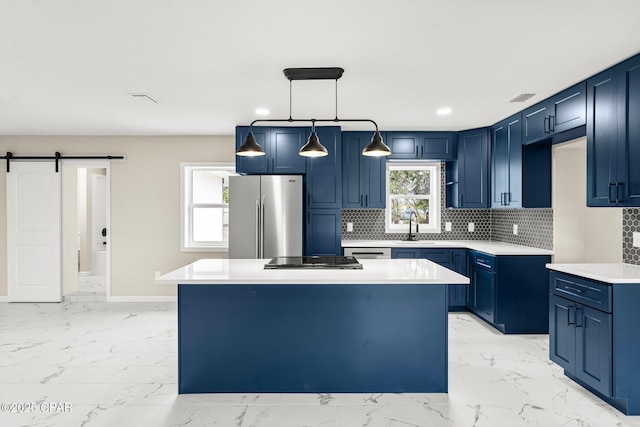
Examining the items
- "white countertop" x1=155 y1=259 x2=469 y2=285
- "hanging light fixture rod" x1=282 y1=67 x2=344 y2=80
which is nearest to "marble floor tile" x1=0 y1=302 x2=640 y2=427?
"white countertop" x1=155 y1=259 x2=469 y2=285

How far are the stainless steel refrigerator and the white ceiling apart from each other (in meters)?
0.83

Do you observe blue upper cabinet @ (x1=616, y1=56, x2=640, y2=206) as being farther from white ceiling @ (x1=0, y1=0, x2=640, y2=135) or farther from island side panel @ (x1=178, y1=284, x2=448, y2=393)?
island side panel @ (x1=178, y1=284, x2=448, y2=393)

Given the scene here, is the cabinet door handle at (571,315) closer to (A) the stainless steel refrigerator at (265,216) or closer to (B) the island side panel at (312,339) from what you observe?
(B) the island side panel at (312,339)

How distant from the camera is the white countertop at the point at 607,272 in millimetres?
2525

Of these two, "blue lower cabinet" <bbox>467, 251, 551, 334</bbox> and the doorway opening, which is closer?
"blue lower cabinet" <bbox>467, 251, 551, 334</bbox>

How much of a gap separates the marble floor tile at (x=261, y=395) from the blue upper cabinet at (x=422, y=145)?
90.6 inches

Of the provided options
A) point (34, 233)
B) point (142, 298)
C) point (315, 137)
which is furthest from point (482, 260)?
point (34, 233)

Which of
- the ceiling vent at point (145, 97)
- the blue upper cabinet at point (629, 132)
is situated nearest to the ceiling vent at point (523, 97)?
the blue upper cabinet at point (629, 132)

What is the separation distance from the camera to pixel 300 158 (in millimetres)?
4969

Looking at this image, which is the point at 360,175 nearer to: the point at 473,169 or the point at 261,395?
the point at 473,169

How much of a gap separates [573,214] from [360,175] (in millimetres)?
2368

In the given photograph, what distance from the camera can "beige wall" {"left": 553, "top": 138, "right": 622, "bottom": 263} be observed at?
393cm

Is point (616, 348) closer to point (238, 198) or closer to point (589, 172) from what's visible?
point (589, 172)

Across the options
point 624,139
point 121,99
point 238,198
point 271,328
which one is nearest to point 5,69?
point 121,99
